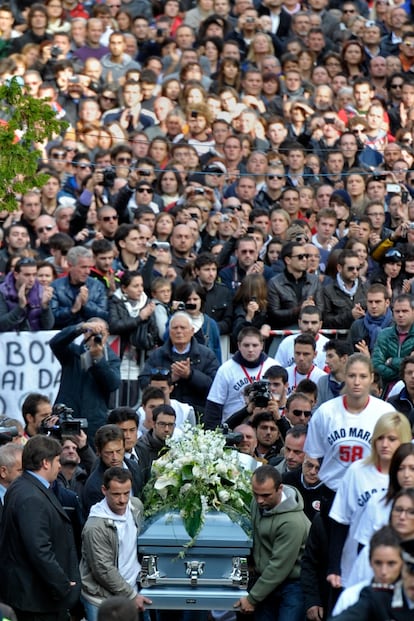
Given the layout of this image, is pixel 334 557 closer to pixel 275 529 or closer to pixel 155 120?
pixel 275 529

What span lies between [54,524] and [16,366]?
545 centimetres

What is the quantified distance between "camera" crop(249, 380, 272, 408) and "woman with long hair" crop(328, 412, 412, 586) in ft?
9.47

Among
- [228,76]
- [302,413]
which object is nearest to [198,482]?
[302,413]

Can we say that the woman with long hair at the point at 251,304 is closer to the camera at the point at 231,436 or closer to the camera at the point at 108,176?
the camera at the point at 108,176

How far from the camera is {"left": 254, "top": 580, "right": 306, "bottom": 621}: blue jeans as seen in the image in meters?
12.3

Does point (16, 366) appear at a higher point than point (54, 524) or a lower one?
lower

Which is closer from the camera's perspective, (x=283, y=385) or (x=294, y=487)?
(x=294, y=487)

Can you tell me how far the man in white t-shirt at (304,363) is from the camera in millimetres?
15750

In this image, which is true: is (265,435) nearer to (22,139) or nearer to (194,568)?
(194,568)

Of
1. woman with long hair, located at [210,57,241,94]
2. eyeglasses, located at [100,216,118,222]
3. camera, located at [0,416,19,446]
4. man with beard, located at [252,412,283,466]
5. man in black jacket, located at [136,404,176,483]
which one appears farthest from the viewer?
woman with long hair, located at [210,57,241,94]

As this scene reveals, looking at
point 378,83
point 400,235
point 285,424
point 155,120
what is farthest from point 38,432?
point 378,83

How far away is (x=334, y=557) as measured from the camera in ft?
38.3

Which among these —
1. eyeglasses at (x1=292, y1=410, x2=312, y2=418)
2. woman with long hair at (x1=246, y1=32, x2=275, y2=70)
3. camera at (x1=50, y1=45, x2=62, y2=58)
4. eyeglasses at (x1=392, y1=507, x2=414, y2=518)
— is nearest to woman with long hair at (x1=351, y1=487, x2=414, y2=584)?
eyeglasses at (x1=392, y1=507, x2=414, y2=518)

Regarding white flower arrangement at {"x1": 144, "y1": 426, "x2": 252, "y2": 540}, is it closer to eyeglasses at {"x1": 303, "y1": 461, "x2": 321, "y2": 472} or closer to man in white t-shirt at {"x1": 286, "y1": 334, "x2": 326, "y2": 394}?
eyeglasses at {"x1": 303, "y1": 461, "x2": 321, "y2": 472}
